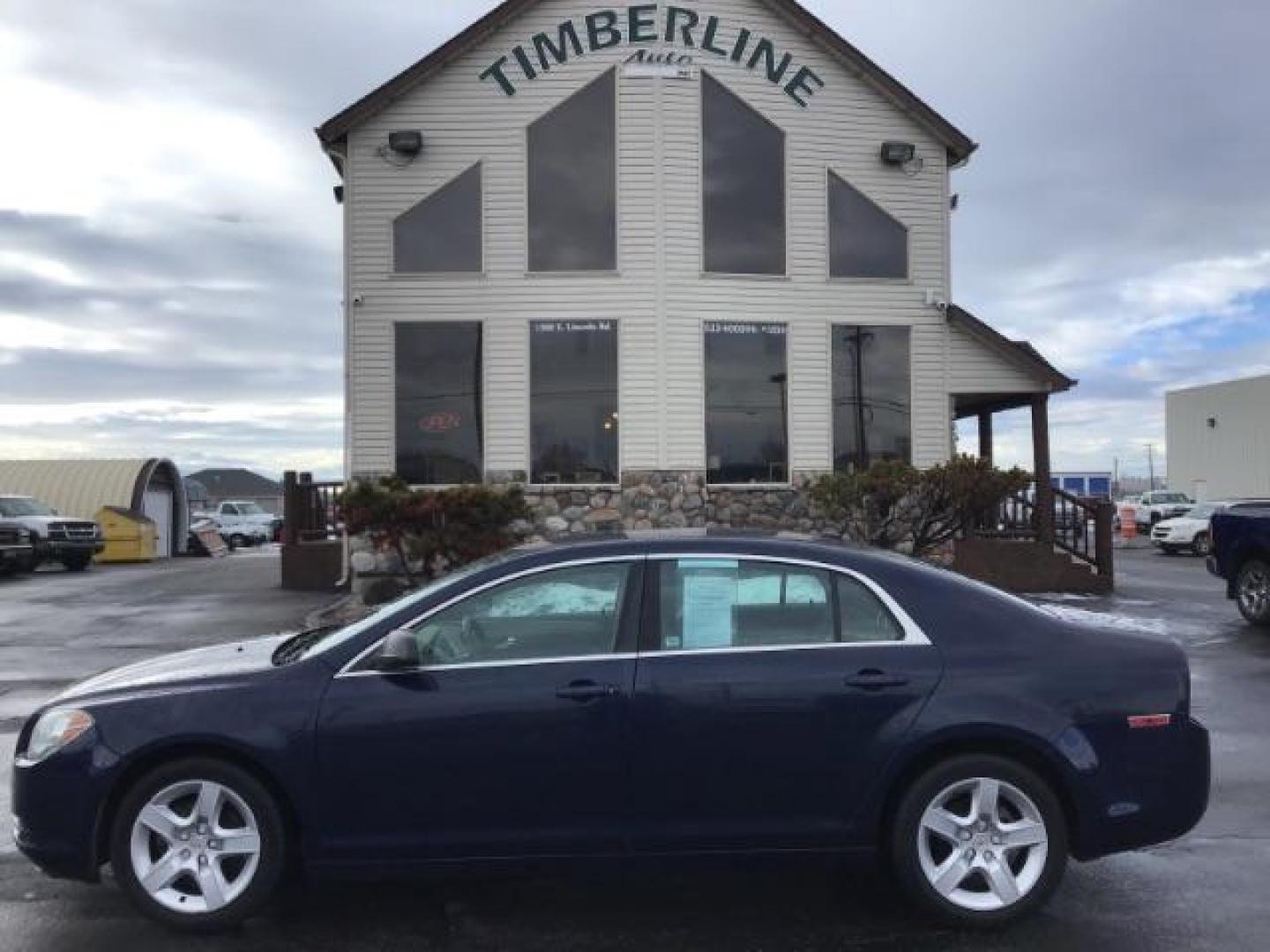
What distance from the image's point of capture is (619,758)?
460cm

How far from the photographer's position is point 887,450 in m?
17.3

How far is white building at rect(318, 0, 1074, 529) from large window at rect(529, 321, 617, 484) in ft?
0.11

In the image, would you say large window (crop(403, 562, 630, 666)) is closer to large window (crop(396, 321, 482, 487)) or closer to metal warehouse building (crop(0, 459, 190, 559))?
large window (crop(396, 321, 482, 487))

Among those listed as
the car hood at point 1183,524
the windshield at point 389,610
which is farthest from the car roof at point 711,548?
the car hood at point 1183,524

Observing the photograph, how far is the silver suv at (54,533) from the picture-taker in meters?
26.6

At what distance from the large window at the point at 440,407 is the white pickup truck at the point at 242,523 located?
31.6 meters

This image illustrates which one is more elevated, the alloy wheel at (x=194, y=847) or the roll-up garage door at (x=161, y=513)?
the roll-up garage door at (x=161, y=513)

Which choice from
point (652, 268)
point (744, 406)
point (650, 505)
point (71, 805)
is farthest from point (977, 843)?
point (652, 268)

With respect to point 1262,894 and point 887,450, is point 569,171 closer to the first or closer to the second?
point 887,450

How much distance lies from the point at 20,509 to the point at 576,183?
1801cm

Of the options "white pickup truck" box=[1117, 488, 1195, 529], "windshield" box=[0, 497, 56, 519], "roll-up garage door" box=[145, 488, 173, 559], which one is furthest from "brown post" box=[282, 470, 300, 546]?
"white pickup truck" box=[1117, 488, 1195, 529]

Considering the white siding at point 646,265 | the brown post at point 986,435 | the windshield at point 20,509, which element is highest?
the white siding at point 646,265

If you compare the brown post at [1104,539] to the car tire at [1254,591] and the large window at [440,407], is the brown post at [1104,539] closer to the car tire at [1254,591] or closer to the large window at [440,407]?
the car tire at [1254,591]

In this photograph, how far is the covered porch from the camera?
17359mm
